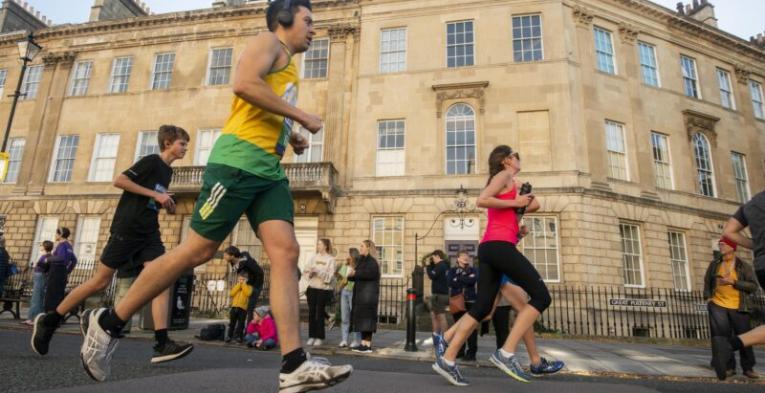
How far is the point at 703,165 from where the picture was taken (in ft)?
65.0

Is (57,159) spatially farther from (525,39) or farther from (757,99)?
(757,99)

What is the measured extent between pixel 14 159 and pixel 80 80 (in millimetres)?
5224

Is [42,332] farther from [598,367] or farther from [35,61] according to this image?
[35,61]

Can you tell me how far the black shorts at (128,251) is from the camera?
155 inches

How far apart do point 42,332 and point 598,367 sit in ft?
21.0

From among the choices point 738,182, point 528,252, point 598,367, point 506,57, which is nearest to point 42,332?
point 598,367

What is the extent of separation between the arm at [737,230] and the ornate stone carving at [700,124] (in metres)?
19.2

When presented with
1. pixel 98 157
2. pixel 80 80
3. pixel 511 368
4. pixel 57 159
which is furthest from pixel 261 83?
pixel 80 80

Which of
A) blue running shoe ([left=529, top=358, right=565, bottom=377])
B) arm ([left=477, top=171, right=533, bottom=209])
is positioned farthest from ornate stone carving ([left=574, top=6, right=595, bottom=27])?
blue running shoe ([left=529, top=358, right=565, bottom=377])

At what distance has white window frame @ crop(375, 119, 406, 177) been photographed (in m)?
18.0

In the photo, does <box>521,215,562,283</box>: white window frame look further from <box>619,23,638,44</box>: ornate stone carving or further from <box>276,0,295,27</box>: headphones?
<box>276,0,295,27</box>: headphones

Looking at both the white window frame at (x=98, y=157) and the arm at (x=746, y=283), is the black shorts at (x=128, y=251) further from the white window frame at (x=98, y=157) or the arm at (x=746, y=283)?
the white window frame at (x=98, y=157)

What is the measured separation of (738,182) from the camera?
20500 millimetres

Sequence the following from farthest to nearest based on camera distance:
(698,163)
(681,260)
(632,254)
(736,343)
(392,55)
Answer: (698,163) → (392,55) → (681,260) → (632,254) → (736,343)
